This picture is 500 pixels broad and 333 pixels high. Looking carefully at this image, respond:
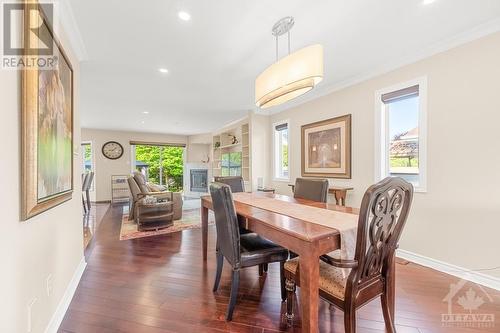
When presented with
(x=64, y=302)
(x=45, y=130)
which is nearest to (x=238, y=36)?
(x=45, y=130)

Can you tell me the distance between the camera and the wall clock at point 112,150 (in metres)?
7.14

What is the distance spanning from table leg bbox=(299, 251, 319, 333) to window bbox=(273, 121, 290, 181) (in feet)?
12.3

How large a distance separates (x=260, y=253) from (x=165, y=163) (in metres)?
7.52

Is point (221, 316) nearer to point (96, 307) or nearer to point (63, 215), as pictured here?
point (96, 307)

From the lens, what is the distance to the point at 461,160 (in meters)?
2.24

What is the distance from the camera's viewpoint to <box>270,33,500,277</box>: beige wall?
2.05 meters

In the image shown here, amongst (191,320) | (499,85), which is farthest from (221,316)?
(499,85)

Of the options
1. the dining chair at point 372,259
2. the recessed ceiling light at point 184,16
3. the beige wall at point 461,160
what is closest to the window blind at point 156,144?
the recessed ceiling light at point 184,16

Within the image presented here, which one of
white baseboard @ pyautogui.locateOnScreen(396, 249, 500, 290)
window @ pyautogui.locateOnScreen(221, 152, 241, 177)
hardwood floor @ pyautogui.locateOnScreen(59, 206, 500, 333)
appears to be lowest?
hardwood floor @ pyautogui.locateOnScreen(59, 206, 500, 333)

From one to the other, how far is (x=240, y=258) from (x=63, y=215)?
4.85ft

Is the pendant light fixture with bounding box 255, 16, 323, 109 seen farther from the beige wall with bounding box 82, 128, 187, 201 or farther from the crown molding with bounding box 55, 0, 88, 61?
the beige wall with bounding box 82, 128, 187, 201

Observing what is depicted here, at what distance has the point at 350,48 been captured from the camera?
2445 mm

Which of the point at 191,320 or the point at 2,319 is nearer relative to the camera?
the point at 2,319

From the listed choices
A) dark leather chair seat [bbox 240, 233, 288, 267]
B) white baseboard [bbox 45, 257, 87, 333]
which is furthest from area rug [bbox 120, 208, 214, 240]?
dark leather chair seat [bbox 240, 233, 288, 267]
